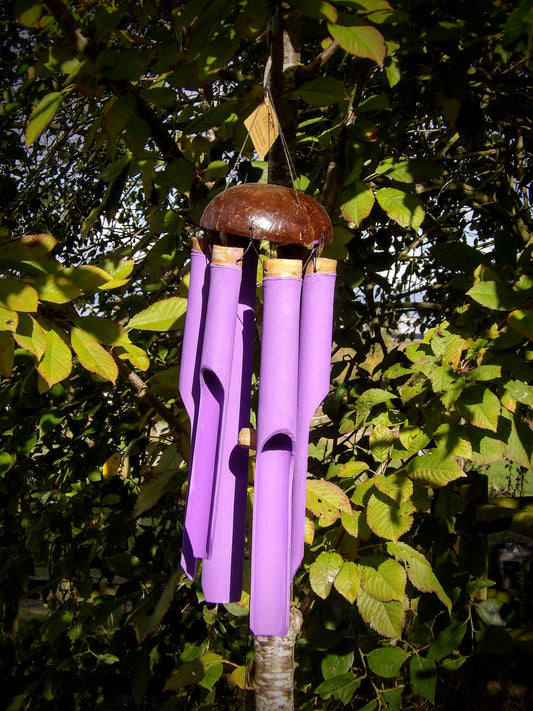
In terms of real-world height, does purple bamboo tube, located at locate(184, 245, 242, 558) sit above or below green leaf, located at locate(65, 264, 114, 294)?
below

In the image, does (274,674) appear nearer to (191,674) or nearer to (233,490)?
(191,674)

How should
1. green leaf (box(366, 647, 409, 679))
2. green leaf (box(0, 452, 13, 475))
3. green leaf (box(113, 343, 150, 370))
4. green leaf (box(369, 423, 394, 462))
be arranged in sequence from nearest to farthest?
green leaf (box(113, 343, 150, 370)) < green leaf (box(369, 423, 394, 462)) < green leaf (box(366, 647, 409, 679)) < green leaf (box(0, 452, 13, 475))

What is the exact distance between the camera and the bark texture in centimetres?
140

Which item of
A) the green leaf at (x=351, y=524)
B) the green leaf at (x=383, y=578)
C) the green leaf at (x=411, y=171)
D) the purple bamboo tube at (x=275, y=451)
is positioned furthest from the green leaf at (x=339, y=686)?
the green leaf at (x=411, y=171)

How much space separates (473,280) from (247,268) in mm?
663

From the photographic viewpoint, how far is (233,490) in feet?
3.61

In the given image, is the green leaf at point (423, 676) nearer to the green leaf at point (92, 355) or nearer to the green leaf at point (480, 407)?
the green leaf at point (480, 407)

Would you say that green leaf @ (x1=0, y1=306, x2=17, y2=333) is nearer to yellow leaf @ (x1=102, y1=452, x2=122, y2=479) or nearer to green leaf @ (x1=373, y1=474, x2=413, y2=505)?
green leaf @ (x1=373, y1=474, x2=413, y2=505)

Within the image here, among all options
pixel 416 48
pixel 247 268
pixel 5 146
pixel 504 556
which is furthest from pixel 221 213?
pixel 504 556

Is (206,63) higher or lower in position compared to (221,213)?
higher

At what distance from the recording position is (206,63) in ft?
3.85

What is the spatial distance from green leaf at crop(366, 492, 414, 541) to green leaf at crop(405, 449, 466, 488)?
0.08 meters

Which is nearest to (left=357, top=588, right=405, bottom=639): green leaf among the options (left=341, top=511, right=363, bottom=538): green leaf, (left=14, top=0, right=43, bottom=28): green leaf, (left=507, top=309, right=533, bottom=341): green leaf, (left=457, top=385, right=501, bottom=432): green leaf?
(left=341, top=511, right=363, bottom=538): green leaf

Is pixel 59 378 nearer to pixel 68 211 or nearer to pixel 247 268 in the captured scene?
pixel 247 268
